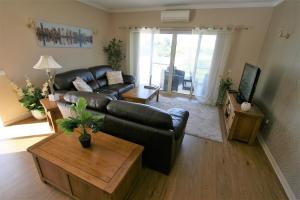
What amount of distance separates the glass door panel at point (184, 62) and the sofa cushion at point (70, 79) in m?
2.40

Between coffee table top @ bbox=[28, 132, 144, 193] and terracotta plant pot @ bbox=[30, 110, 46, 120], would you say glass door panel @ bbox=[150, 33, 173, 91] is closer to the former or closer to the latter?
terracotta plant pot @ bbox=[30, 110, 46, 120]

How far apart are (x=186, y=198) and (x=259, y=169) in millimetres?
1188

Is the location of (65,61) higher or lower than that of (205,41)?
lower

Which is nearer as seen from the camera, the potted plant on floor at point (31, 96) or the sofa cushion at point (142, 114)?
the sofa cushion at point (142, 114)

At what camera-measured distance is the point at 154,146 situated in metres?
1.59

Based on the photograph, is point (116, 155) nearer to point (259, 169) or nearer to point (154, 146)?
point (154, 146)

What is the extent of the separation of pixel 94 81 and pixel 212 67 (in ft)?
10.2

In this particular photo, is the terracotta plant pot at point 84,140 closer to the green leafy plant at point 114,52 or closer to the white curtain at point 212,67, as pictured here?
the white curtain at point 212,67

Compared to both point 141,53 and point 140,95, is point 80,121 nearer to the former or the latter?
point 140,95

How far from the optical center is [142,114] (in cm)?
154

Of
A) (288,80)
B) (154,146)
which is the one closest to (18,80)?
(154,146)

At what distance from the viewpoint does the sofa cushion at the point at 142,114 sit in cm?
149

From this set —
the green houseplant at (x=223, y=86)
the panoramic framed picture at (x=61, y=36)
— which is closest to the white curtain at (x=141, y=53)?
the panoramic framed picture at (x=61, y=36)

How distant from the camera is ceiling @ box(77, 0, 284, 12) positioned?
3.31 metres
